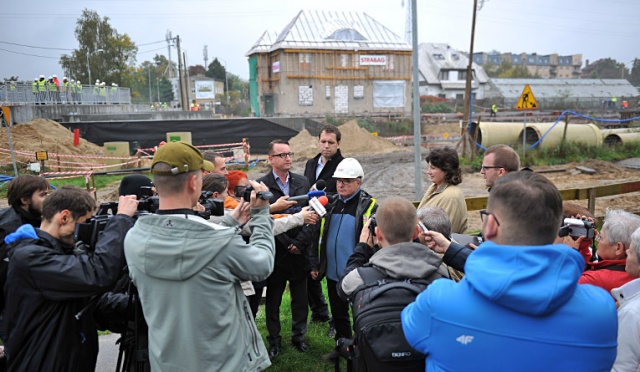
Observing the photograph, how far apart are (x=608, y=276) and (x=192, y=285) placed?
2328 millimetres

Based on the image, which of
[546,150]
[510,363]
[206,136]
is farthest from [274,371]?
[206,136]

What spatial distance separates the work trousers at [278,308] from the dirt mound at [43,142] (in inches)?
737

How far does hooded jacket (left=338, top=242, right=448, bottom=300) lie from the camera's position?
2424 mm

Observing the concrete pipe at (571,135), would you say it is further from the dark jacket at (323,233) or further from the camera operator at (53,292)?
the camera operator at (53,292)

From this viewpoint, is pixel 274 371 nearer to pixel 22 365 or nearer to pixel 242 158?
pixel 22 365

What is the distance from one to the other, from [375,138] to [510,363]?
1098 inches

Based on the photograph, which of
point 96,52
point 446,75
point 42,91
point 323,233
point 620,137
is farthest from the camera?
point 446,75

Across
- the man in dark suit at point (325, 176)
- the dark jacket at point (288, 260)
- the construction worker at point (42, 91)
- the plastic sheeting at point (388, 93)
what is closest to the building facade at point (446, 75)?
the plastic sheeting at point (388, 93)

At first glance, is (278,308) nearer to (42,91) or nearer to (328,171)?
(328,171)

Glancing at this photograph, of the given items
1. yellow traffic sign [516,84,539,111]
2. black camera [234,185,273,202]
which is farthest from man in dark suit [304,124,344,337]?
yellow traffic sign [516,84,539,111]

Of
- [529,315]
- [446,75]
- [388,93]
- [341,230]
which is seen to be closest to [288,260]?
[341,230]

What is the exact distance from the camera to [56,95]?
31.0 meters

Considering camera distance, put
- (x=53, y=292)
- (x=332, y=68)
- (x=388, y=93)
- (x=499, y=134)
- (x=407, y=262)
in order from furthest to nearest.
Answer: (x=388, y=93) → (x=332, y=68) → (x=499, y=134) → (x=53, y=292) → (x=407, y=262)

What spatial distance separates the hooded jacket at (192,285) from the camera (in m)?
2.28
